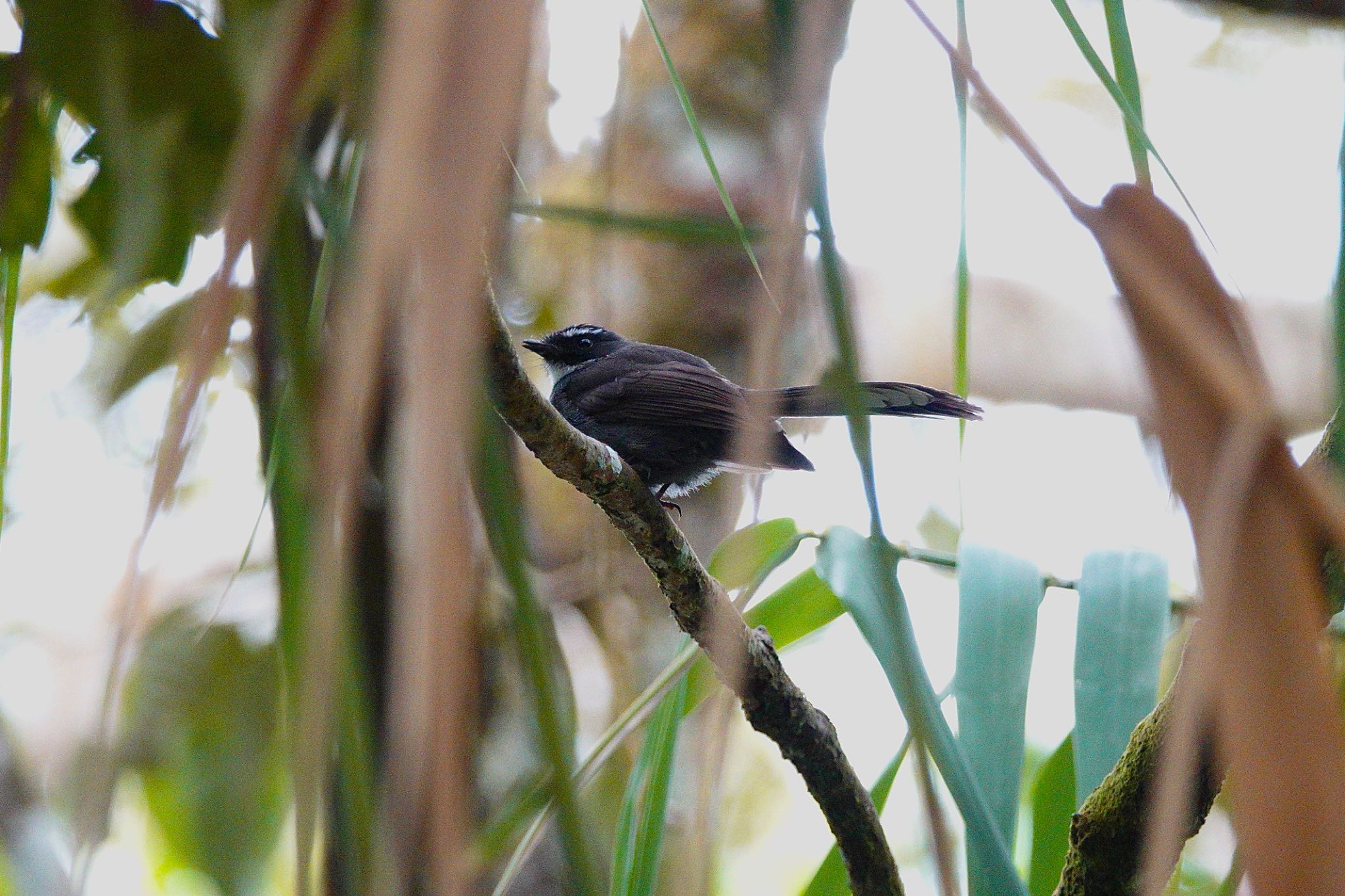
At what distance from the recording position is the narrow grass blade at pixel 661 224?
778 millimetres

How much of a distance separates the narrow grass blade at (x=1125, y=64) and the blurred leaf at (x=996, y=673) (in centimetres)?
90

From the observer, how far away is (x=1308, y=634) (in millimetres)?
548

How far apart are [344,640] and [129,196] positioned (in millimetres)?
1101

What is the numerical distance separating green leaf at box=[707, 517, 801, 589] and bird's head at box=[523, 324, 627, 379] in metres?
2.54

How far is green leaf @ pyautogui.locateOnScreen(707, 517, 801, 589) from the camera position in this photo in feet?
6.91

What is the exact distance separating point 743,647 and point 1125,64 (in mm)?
1260

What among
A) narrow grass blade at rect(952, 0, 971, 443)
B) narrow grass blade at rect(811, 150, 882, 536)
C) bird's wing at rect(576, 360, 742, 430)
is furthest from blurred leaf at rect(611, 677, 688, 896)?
bird's wing at rect(576, 360, 742, 430)

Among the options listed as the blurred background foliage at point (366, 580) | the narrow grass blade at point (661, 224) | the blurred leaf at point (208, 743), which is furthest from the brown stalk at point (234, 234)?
the blurred leaf at point (208, 743)

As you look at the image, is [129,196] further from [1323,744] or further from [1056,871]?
[1056,871]

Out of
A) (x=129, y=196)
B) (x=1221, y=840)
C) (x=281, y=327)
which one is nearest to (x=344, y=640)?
(x=281, y=327)

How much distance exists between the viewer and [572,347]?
485 centimetres

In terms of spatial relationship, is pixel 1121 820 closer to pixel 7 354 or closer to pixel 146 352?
pixel 7 354

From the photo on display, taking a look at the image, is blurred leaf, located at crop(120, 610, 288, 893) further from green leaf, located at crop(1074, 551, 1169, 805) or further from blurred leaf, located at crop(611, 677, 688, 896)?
green leaf, located at crop(1074, 551, 1169, 805)

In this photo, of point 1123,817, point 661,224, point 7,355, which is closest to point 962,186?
Answer: point 661,224
